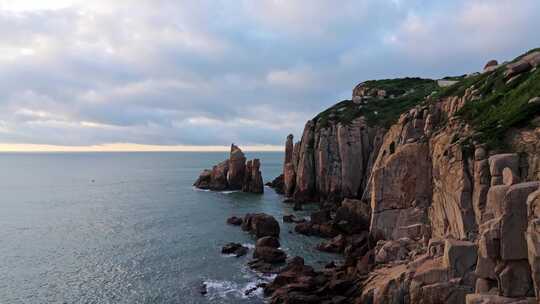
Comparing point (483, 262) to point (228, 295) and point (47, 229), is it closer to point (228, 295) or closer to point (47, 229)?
point (228, 295)

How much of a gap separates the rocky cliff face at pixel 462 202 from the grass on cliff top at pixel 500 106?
0.37 ft

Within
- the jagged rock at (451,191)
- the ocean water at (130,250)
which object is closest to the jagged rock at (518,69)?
the jagged rock at (451,191)

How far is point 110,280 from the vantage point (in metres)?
44.7

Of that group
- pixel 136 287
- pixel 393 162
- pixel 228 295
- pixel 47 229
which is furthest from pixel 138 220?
pixel 393 162

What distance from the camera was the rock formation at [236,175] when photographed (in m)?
113

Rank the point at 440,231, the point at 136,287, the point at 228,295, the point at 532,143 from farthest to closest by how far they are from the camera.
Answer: the point at 136,287, the point at 228,295, the point at 440,231, the point at 532,143

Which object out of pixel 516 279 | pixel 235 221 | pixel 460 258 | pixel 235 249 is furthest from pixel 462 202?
pixel 235 221

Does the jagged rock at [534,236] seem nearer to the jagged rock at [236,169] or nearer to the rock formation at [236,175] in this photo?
the rock formation at [236,175]

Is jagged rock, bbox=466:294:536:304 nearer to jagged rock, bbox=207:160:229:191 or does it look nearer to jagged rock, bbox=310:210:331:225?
jagged rock, bbox=310:210:331:225

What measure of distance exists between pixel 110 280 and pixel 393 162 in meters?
33.3

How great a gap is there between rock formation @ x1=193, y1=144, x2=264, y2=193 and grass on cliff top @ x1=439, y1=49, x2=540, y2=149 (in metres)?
71.5

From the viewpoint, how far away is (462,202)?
107 ft

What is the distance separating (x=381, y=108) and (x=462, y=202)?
246 ft

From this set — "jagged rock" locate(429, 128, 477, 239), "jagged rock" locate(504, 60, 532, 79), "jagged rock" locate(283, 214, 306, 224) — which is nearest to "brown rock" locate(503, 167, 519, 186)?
"jagged rock" locate(429, 128, 477, 239)
